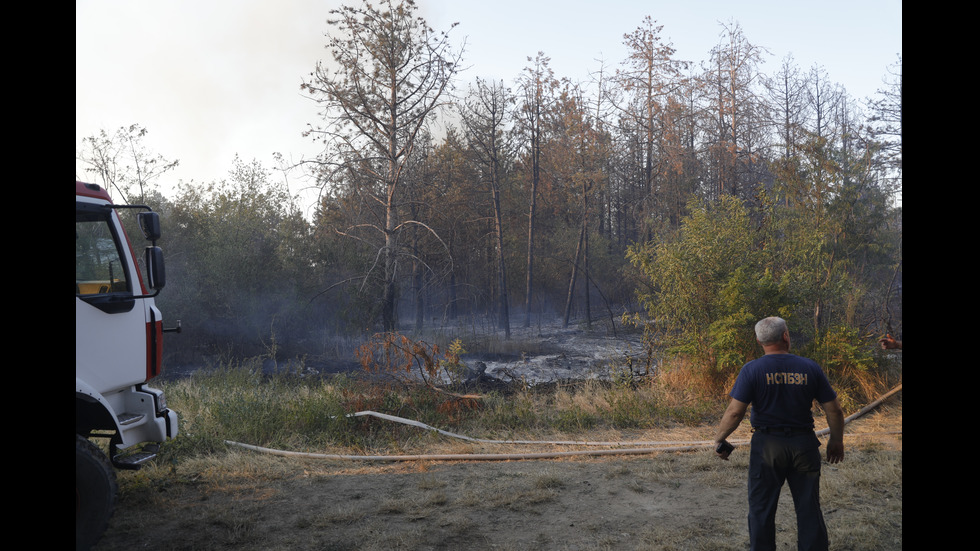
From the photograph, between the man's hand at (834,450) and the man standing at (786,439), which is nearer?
the man standing at (786,439)

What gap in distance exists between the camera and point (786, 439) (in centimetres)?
396

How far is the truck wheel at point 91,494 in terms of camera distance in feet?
13.3

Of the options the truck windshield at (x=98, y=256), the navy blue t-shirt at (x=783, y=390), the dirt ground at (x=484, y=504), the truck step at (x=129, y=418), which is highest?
the truck windshield at (x=98, y=256)

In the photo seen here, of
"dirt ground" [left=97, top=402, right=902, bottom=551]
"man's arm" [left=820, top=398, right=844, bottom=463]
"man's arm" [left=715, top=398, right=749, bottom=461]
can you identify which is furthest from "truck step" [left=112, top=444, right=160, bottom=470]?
"man's arm" [left=820, top=398, right=844, bottom=463]

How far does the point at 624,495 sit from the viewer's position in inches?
237

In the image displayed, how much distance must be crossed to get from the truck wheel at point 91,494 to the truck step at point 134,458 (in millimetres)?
466

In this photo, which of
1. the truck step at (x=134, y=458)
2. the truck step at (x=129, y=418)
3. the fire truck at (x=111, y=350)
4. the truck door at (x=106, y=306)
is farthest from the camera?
the truck step at (x=129, y=418)

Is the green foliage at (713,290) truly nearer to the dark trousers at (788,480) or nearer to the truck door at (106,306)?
the dark trousers at (788,480)

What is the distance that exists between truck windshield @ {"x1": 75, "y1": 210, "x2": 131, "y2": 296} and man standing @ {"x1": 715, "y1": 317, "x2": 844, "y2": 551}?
486cm

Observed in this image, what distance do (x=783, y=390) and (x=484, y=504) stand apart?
2.94 metres

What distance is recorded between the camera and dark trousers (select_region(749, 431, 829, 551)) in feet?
12.8

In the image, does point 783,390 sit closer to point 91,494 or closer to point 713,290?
point 91,494

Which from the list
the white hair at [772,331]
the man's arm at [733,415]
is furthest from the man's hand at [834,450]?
the white hair at [772,331]
